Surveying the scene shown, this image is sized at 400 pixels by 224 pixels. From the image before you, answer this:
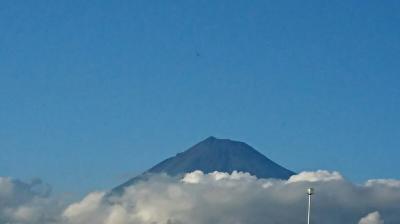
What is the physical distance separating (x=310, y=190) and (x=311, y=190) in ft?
1.45

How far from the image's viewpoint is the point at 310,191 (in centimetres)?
19162

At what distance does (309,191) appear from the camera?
629 feet

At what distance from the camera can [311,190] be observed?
192375mm

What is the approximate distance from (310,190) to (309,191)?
0.47 metres

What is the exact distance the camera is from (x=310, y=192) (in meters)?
192

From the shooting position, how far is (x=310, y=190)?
192000 mm

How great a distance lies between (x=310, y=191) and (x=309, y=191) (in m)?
0.19

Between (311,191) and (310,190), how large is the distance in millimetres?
391

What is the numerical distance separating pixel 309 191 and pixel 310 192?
0.39m

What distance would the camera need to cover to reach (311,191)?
19225cm

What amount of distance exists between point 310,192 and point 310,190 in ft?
1.28

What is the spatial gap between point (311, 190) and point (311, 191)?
22 cm

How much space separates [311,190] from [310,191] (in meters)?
0.81
